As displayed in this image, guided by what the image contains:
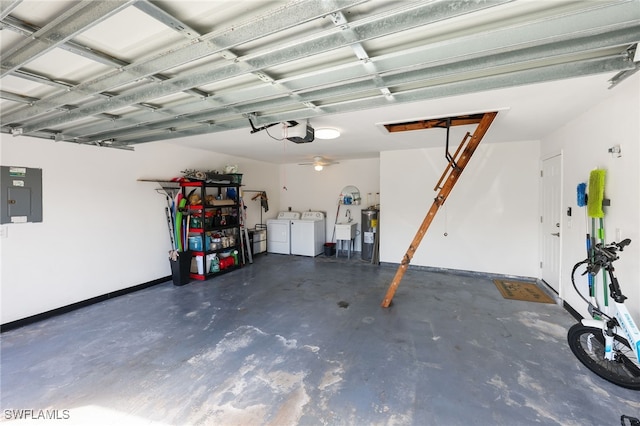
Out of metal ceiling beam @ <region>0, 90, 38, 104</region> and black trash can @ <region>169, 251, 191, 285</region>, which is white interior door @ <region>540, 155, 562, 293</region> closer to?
black trash can @ <region>169, 251, 191, 285</region>

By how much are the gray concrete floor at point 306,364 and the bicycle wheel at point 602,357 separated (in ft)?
0.30

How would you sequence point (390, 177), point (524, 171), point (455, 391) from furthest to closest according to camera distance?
point (390, 177)
point (524, 171)
point (455, 391)

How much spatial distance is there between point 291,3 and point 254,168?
18.6 feet

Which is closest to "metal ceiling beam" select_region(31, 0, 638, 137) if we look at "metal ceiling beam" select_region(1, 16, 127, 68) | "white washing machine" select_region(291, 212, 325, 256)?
"metal ceiling beam" select_region(1, 16, 127, 68)

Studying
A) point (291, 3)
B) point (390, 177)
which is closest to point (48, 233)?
→ point (291, 3)

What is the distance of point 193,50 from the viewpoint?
4.91ft

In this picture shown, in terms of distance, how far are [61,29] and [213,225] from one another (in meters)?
4.00

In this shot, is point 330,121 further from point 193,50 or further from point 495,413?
point 495,413

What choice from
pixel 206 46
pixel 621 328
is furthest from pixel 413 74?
pixel 621 328

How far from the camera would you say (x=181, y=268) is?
4.45 metres

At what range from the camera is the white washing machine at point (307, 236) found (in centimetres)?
654

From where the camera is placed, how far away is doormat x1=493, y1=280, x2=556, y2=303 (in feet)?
12.4

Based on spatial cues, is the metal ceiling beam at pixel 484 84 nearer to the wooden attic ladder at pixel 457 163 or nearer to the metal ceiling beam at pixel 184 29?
the metal ceiling beam at pixel 184 29

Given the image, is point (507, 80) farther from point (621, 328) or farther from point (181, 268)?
point (181, 268)
